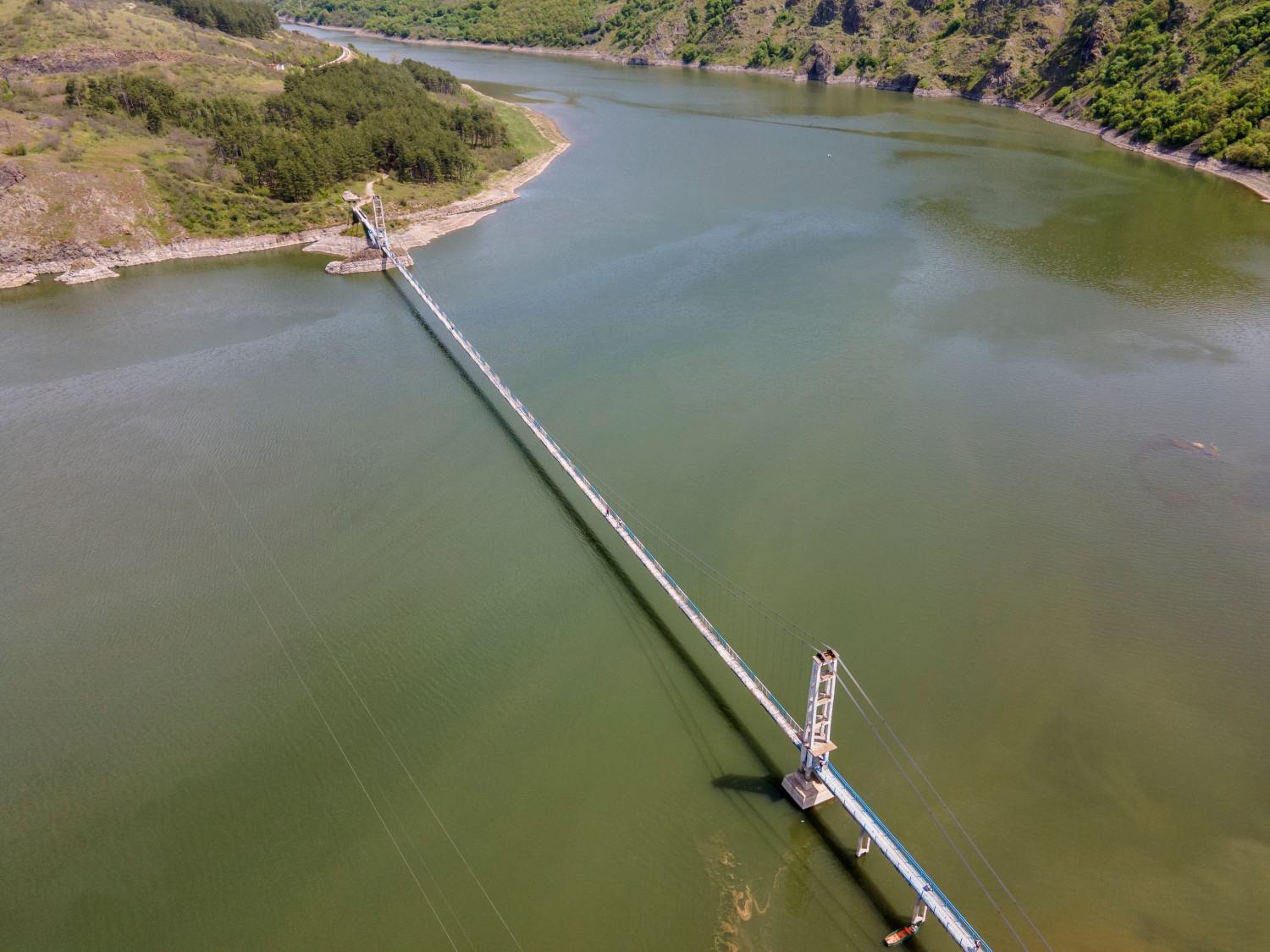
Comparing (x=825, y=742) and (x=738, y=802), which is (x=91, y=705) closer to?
(x=738, y=802)

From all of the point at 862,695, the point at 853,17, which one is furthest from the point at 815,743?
the point at 853,17

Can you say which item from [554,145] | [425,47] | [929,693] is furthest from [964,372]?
[425,47]

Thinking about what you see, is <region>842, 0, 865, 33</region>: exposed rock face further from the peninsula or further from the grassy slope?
the grassy slope

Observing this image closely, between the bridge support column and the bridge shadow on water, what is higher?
the bridge support column

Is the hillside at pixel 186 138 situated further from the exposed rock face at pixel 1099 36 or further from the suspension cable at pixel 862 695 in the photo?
the exposed rock face at pixel 1099 36

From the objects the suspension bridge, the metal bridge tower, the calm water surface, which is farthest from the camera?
the metal bridge tower

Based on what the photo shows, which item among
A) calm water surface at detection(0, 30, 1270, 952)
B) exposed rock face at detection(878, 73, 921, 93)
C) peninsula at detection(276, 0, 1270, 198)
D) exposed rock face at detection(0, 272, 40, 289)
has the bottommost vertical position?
exposed rock face at detection(0, 272, 40, 289)

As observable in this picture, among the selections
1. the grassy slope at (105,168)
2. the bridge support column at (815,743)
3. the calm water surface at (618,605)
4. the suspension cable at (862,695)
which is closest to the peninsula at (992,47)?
the calm water surface at (618,605)

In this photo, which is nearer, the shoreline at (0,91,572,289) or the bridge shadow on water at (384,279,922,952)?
the bridge shadow on water at (384,279,922,952)

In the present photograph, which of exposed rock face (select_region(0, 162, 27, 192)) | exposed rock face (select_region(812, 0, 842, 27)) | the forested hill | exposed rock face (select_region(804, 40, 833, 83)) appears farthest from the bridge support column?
exposed rock face (select_region(812, 0, 842, 27))
